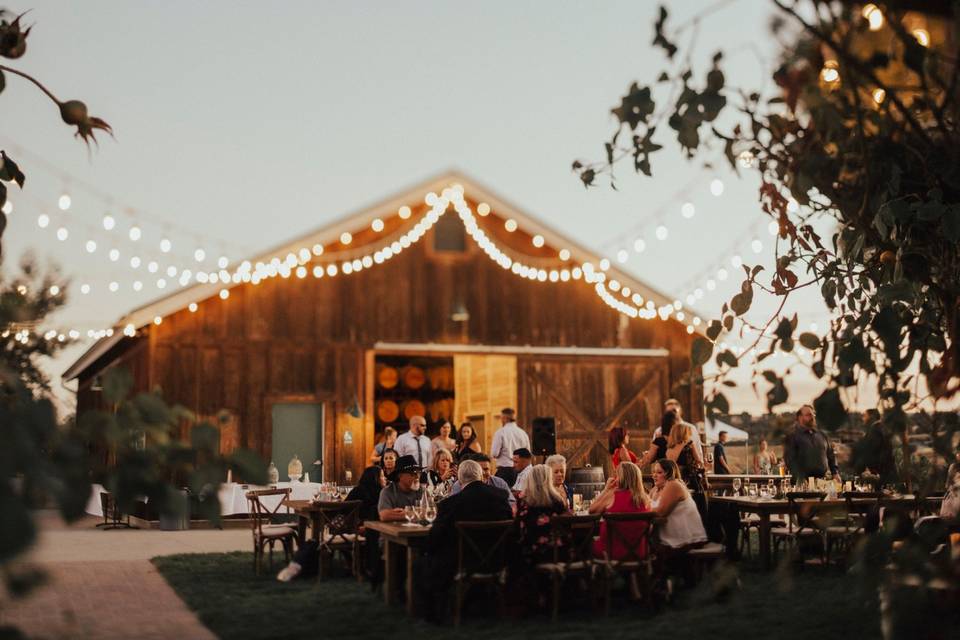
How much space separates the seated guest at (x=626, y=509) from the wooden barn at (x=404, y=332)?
29.1 feet

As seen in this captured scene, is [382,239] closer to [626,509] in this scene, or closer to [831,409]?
[626,509]

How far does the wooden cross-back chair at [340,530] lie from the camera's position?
997 centimetres

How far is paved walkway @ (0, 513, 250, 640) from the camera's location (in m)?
7.67

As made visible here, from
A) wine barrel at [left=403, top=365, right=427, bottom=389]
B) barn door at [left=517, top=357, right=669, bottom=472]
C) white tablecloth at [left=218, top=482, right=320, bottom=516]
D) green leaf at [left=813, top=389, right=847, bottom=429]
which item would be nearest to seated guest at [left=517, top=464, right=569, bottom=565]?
green leaf at [left=813, top=389, right=847, bottom=429]

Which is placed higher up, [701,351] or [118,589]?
[701,351]

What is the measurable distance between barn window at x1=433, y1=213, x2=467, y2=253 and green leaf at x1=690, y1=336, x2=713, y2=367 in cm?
1602

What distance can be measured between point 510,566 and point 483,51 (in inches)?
196

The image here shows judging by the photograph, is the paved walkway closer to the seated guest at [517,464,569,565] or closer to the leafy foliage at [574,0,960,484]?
the seated guest at [517,464,569,565]

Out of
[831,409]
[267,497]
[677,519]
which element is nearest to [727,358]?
[831,409]

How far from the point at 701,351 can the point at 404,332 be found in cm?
1558

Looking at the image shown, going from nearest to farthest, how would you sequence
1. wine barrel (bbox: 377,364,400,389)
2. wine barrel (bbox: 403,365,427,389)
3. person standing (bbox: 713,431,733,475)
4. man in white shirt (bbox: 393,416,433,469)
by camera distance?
man in white shirt (bbox: 393,416,433,469) < person standing (bbox: 713,431,733,475) < wine barrel (bbox: 377,364,400,389) < wine barrel (bbox: 403,365,427,389)

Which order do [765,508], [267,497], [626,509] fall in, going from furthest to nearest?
[267,497] → [765,508] → [626,509]

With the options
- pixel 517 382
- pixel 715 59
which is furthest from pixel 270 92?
pixel 715 59

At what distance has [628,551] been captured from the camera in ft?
27.0
